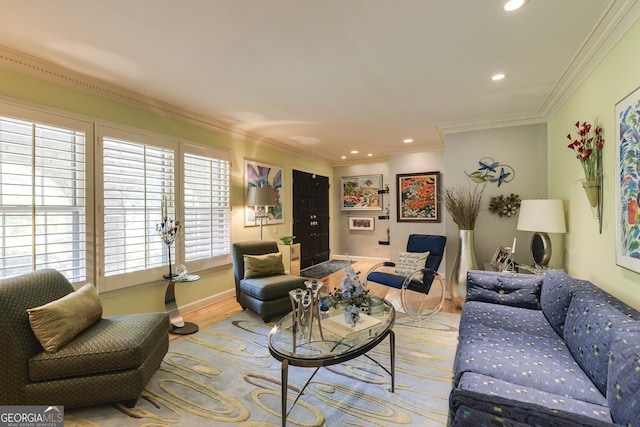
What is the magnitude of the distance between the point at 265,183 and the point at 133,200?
7.35ft

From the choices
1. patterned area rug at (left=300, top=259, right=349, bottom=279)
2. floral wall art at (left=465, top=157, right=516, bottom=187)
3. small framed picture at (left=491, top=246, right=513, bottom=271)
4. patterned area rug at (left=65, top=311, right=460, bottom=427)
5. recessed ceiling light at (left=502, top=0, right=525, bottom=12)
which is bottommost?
patterned area rug at (left=65, top=311, right=460, bottom=427)

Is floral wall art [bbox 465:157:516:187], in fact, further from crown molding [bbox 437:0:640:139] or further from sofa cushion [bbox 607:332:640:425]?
sofa cushion [bbox 607:332:640:425]

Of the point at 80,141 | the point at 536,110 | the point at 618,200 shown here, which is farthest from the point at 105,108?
the point at 536,110

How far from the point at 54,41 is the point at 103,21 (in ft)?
2.01

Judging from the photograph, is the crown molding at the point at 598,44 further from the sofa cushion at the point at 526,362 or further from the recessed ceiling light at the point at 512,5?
the sofa cushion at the point at 526,362

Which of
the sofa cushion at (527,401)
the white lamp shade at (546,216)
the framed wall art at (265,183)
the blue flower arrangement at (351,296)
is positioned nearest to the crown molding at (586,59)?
the white lamp shade at (546,216)

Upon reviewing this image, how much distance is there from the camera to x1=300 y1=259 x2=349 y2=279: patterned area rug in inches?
242

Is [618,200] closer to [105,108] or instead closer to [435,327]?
[435,327]

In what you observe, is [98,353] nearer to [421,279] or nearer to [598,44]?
[421,279]

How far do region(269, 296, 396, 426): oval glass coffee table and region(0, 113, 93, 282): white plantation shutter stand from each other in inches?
83.9

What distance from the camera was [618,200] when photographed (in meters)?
1.97

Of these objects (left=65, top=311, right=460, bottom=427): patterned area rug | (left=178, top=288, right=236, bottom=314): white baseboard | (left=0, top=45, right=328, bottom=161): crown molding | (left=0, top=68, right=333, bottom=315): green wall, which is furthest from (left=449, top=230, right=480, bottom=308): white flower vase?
(left=0, top=45, right=328, bottom=161): crown molding

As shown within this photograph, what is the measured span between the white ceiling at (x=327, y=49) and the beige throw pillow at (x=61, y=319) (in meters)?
1.91

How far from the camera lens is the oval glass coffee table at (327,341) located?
5.68ft
